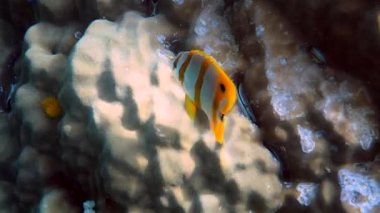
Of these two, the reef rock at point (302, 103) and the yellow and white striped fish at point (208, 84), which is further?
the reef rock at point (302, 103)

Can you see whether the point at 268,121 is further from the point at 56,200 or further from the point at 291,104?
the point at 56,200

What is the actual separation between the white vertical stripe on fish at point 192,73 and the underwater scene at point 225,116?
0.50 meters

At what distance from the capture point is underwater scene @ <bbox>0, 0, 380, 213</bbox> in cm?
209

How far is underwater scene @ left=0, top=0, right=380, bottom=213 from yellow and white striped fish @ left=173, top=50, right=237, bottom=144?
49 centimetres

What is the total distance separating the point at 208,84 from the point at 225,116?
601 mm

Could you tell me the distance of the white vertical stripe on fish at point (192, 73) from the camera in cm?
153

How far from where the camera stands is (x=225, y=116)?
2.06 metres

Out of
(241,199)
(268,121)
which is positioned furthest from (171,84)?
(241,199)

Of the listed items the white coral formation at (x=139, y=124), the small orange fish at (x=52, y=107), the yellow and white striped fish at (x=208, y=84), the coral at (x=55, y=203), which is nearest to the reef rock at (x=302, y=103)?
the white coral formation at (x=139, y=124)

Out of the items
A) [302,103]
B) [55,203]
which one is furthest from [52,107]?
[302,103]

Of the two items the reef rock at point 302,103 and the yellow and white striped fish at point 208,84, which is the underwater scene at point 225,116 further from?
the yellow and white striped fish at point 208,84

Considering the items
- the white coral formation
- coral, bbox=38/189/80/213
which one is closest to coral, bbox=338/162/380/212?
the white coral formation

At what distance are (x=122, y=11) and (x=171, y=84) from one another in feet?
2.03

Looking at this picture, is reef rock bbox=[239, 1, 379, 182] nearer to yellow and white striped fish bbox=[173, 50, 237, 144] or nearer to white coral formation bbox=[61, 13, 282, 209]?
white coral formation bbox=[61, 13, 282, 209]
